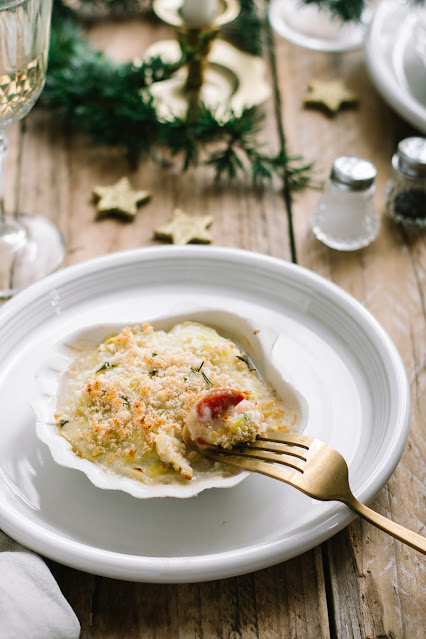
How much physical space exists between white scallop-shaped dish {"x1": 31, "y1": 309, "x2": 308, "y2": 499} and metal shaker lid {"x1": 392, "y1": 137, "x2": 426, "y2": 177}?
71 cm

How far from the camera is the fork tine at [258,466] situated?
103cm

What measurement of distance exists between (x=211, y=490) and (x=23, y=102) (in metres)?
0.96

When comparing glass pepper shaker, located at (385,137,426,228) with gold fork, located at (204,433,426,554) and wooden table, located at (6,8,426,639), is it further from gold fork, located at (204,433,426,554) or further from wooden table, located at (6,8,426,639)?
gold fork, located at (204,433,426,554)

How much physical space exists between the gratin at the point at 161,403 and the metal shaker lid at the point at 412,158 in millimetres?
775

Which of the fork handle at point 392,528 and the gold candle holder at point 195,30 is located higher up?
the gold candle holder at point 195,30

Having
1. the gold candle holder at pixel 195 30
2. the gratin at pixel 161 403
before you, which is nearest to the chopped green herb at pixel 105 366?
Answer: the gratin at pixel 161 403

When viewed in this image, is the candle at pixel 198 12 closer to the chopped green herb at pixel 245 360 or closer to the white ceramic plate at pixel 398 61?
the white ceramic plate at pixel 398 61

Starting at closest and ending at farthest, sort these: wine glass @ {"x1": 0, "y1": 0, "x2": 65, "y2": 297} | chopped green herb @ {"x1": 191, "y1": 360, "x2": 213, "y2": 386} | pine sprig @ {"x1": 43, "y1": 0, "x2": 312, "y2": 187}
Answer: chopped green herb @ {"x1": 191, "y1": 360, "x2": 213, "y2": 386}, wine glass @ {"x1": 0, "y1": 0, "x2": 65, "y2": 297}, pine sprig @ {"x1": 43, "y1": 0, "x2": 312, "y2": 187}

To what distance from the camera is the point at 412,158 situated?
1671mm

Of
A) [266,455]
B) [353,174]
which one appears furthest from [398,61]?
[266,455]

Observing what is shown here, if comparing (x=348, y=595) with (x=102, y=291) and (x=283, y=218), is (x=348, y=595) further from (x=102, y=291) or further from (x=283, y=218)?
(x=283, y=218)

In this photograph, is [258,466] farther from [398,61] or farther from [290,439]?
[398,61]

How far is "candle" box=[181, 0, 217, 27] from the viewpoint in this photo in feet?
6.33

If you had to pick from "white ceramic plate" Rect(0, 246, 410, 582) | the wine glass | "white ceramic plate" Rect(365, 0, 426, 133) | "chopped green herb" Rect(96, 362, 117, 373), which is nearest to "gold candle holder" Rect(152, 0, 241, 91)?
"white ceramic plate" Rect(365, 0, 426, 133)
